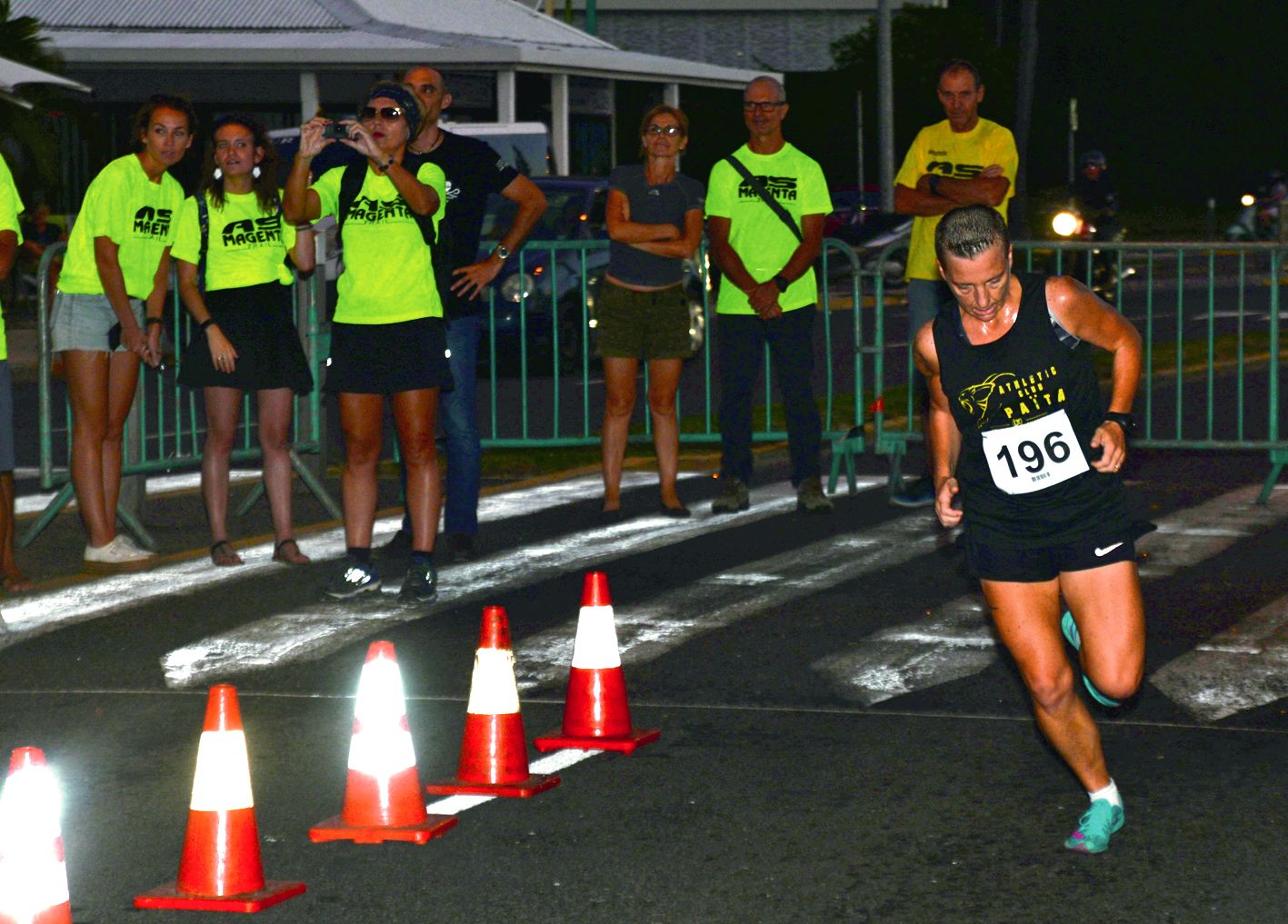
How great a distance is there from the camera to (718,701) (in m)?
7.12

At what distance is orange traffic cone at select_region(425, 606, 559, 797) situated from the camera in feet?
19.6

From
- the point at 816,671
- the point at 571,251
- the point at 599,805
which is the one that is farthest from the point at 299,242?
the point at 571,251

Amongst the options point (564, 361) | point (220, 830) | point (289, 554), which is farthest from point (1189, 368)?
point (220, 830)

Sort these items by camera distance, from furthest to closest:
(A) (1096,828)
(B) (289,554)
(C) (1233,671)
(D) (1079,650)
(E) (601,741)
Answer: (B) (289,554), (C) (1233,671), (E) (601,741), (D) (1079,650), (A) (1096,828)

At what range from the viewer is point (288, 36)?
34.4 meters

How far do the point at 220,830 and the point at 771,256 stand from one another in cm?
637

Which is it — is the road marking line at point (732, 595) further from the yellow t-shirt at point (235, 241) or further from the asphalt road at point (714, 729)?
the yellow t-shirt at point (235, 241)

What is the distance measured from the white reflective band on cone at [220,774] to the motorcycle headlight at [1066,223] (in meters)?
18.5

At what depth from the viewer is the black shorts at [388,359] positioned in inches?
344

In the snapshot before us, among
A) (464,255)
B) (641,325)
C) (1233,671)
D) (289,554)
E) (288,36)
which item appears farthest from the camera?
(288,36)

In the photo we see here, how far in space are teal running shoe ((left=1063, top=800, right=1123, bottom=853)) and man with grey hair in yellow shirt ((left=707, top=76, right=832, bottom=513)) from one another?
5.66 m

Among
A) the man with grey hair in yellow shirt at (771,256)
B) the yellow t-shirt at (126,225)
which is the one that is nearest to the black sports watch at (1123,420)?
the yellow t-shirt at (126,225)

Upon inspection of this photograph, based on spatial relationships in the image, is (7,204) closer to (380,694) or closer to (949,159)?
(380,694)


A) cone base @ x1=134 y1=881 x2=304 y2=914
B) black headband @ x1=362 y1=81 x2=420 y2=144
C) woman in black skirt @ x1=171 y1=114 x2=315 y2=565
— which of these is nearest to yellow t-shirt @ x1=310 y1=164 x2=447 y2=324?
black headband @ x1=362 y1=81 x2=420 y2=144
